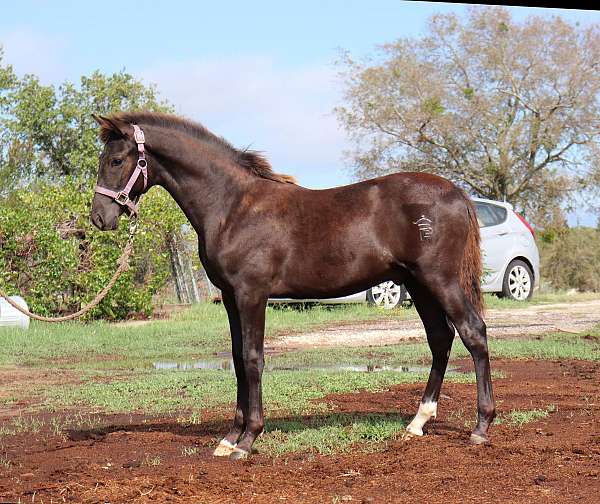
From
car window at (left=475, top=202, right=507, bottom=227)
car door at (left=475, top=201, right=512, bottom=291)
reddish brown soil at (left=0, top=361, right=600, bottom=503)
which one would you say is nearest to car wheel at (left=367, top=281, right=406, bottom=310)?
car door at (left=475, top=201, right=512, bottom=291)

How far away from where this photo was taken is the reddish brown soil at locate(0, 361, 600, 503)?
5203mm

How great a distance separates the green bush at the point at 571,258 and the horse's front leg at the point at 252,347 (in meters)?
24.8

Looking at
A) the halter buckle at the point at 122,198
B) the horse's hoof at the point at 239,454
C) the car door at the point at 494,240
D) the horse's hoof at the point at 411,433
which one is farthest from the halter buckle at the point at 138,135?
the car door at the point at 494,240

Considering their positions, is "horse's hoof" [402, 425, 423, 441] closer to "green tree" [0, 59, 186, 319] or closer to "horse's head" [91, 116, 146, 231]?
"horse's head" [91, 116, 146, 231]

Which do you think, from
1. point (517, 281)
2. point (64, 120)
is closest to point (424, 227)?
point (517, 281)

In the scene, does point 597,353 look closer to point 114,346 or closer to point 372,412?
point 372,412

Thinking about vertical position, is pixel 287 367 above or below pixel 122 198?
below

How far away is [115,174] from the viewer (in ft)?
22.1

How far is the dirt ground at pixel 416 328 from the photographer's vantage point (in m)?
13.5

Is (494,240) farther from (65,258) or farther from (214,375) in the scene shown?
A: (214,375)

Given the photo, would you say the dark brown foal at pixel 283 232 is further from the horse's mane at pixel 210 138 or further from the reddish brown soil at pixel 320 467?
the reddish brown soil at pixel 320 467

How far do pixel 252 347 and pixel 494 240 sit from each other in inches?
506

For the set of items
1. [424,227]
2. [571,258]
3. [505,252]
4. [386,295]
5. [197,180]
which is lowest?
[386,295]

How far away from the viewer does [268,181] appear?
7.02 metres
